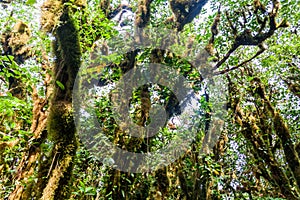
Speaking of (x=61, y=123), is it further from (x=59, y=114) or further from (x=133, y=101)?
(x=133, y=101)

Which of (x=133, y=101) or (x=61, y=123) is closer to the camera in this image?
(x=61, y=123)

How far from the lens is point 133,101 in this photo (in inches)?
188

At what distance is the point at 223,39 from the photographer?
22.4 feet

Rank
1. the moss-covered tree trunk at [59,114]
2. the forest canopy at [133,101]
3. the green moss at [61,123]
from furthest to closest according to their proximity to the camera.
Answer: the forest canopy at [133,101] → the green moss at [61,123] → the moss-covered tree trunk at [59,114]

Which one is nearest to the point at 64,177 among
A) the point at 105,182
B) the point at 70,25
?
the point at 105,182

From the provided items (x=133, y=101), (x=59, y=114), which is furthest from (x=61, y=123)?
(x=133, y=101)

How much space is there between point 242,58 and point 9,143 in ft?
24.1

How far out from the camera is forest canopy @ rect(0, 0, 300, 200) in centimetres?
296

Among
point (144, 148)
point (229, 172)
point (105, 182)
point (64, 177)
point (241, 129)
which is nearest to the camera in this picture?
point (64, 177)

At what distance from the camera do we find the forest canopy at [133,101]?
296 centimetres

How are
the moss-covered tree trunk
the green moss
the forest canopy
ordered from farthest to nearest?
the forest canopy, the green moss, the moss-covered tree trunk

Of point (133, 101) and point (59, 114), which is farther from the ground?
point (133, 101)

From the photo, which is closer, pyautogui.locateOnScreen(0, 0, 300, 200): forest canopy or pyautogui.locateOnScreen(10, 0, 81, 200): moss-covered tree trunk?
pyautogui.locateOnScreen(10, 0, 81, 200): moss-covered tree trunk

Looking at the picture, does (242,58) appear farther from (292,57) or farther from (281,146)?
(281,146)
